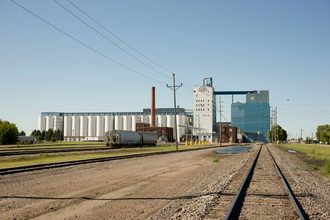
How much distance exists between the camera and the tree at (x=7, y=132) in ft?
346

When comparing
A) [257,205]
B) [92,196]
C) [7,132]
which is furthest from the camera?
[7,132]

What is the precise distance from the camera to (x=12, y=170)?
23.7m

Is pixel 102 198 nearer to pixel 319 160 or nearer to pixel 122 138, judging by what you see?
pixel 319 160

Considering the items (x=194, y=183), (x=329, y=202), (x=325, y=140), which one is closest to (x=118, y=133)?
(x=194, y=183)

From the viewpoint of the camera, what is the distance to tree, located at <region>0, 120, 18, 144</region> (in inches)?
4154

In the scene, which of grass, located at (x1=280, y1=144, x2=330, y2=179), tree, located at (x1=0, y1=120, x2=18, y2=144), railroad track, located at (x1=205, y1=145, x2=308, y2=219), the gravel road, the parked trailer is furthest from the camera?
Answer: tree, located at (x1=0, y1=120, x2=18, y2=144)

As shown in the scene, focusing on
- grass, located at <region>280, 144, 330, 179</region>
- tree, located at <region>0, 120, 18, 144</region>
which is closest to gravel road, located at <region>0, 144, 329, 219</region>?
grass, located at <region>280, 144, 330, 179</region>

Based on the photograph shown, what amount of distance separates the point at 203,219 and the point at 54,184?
9620 millimetres

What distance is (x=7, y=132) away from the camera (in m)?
107

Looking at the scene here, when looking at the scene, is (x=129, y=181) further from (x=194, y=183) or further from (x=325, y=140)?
(x=325, y=140)

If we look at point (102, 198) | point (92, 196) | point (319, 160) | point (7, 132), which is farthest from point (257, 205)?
point (7, 132)

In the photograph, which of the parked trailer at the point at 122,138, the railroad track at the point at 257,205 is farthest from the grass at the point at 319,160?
the parked trailer at the point at 122,138

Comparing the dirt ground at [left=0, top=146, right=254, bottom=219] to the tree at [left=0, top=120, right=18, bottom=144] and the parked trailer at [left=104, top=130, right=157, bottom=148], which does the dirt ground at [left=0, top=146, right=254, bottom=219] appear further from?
the tree at [left=0, top=120, right=18, bottom=144]

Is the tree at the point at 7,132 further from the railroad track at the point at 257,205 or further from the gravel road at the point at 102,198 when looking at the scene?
the railroad track at the point at 257,205
